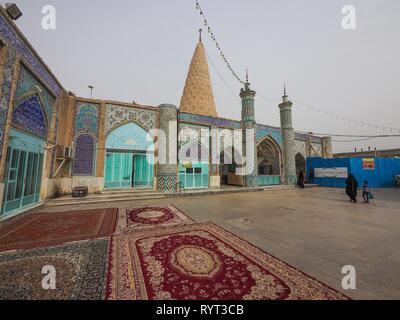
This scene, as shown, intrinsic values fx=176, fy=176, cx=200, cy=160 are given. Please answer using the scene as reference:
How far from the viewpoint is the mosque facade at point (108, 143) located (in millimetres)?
4914

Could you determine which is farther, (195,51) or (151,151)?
(195,51)

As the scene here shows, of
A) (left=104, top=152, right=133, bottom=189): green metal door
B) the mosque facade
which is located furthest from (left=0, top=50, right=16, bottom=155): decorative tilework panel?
(left=104, top=152, right=133, bottom=189): green metal door

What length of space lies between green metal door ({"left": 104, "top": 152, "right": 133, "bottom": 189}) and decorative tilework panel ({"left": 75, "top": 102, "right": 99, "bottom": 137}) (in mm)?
1463

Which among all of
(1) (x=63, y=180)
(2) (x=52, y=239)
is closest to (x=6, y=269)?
(2) (x=52, y=239)

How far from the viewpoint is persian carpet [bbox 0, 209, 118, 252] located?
10.9 ft

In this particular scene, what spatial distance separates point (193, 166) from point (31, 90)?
25.9ft

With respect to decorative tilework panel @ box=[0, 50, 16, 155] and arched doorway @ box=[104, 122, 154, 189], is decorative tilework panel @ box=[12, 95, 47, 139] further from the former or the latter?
arched doorway @ box=[104, 122, 154, 189]

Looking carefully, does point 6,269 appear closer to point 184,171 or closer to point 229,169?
point 184,171

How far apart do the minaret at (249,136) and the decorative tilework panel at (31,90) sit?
11.0 metres

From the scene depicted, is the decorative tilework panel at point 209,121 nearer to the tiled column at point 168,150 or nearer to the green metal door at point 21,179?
the tiled column at point 168,150

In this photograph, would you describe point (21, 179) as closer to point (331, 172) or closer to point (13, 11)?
point (13, 11)

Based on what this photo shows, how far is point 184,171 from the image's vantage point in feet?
35.7

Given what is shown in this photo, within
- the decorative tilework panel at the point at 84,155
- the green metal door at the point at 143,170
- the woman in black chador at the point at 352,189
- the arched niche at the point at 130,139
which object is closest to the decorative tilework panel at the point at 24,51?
the decorative tilework panel at the point at 84,155

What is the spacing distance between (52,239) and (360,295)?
4818 millimetres
